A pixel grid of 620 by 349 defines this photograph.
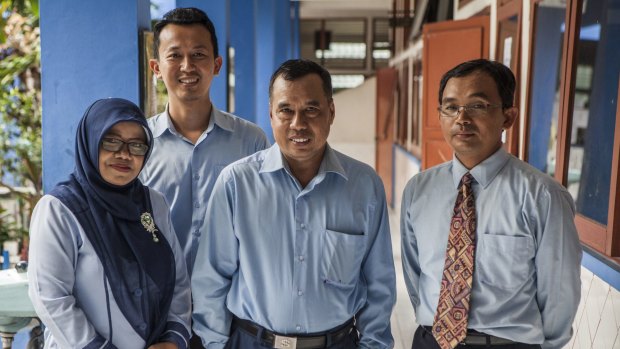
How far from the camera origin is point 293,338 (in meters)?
1.80

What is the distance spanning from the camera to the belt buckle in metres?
1.80

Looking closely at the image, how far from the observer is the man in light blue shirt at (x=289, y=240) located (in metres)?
1.80

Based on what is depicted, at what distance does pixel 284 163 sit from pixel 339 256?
0.30m

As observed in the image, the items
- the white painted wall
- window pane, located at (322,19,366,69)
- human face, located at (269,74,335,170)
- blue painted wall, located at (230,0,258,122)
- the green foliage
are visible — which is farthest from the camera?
window pane, located at (322,19,366,69)

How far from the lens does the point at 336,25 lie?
1397 centimetres

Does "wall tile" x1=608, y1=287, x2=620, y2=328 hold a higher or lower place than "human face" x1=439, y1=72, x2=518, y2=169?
lower

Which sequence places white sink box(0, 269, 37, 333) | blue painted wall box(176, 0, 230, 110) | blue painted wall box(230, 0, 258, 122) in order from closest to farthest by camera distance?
white sink box(0, 269, 37, 333)
blue painted wall box(176, 0, 230, 110)
blue painted wall box(230, 0, 258, 122)

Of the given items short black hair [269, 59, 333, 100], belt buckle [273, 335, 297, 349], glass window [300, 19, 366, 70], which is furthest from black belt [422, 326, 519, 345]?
glass window [300, 19, 366, 70]

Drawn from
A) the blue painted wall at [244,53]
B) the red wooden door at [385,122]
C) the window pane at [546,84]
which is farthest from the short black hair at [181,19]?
the red wooden door at [385,122]

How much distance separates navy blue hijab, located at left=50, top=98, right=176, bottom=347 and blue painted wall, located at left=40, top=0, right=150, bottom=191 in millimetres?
804

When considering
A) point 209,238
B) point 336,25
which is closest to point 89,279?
point 209,238

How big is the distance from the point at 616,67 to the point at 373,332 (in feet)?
4.85

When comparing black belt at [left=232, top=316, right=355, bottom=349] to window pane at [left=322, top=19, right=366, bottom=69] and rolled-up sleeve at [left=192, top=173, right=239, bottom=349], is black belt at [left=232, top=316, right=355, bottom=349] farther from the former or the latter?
window pane at [left=322, top=19, right=366, bottom=69]

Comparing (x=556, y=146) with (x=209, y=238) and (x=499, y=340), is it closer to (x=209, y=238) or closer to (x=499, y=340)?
(x=499, y=340)
